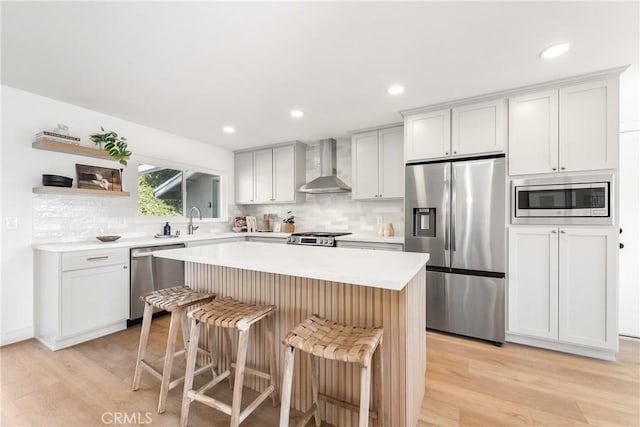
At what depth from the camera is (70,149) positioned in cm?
276

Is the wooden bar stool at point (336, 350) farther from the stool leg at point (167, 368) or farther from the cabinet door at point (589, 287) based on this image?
the cabinet door at point (589, 287)

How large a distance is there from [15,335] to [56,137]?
1913 mm

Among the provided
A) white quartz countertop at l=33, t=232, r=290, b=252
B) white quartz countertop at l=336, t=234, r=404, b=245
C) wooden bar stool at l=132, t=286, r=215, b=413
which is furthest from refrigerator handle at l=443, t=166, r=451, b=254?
white quartz countertop at l=33, t=232, r=290, b=252

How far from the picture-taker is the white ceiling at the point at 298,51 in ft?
5.27

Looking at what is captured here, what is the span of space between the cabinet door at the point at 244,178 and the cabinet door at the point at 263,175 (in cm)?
11

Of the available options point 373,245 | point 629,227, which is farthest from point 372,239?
point 629,227

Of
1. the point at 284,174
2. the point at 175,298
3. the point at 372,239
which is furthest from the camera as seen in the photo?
the point at 284,174

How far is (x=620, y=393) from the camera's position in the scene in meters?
1.87

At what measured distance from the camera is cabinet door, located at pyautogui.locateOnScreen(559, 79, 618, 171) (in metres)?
2.24

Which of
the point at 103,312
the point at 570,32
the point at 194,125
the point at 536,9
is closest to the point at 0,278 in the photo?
the point at 103,312

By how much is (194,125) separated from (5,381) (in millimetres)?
2943

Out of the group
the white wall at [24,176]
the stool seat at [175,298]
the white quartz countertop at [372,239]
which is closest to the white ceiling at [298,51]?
the white wall at [24,176]

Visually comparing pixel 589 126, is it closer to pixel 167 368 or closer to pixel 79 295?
pixel 167 368

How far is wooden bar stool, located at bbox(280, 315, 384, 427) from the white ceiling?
176cm
